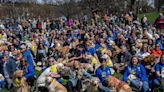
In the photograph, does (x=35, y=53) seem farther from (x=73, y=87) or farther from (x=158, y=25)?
(x=158, y=25)

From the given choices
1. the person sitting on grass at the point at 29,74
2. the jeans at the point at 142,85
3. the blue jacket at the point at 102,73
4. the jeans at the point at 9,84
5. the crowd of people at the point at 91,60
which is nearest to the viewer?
the jeans at the point at 142,85

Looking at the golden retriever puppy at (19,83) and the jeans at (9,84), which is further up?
the golden retriever puppy at (19,83)

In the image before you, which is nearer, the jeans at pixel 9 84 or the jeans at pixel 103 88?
the jeans at pixel 103 88

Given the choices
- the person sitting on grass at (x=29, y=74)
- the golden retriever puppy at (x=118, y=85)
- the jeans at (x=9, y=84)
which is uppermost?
the golden retriever puppy at (x=118, y=85)

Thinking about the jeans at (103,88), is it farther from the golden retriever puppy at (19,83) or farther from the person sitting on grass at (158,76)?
the golden retriever puppy at (19,83)

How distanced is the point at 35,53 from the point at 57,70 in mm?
5945

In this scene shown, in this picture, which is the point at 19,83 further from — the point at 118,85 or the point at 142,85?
the point at 142,85

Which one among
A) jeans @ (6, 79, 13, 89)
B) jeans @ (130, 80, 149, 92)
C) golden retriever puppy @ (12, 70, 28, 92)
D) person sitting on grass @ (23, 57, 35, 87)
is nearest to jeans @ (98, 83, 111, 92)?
jeans @ (130, 80, 149, 92)

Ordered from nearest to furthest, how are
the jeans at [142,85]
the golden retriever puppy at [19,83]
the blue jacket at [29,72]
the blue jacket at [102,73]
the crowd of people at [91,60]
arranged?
the jeans at [142,85] < the golden retriever puppy at [19,83] < the crowd of people at [91,60] < the blue jacket at [102,73] < the blue jacket at [29,72]

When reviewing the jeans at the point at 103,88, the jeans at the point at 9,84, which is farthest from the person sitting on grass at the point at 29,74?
the jeans at the point at 103,88

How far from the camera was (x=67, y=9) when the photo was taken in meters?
53.4

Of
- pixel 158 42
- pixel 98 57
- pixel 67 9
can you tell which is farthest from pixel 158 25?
pixel 67 9

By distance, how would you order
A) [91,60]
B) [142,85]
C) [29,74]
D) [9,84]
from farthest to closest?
1. [91,60]
2. [9,84]
3. [29,74]
4. [142,85]

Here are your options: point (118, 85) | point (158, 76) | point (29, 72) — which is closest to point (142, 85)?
point (158, 76)
